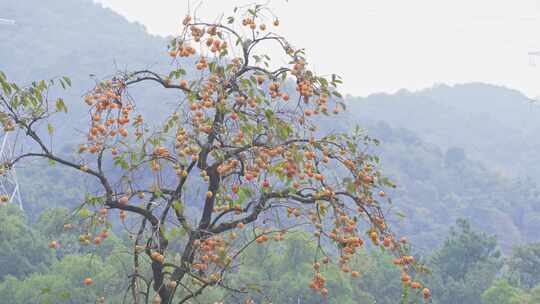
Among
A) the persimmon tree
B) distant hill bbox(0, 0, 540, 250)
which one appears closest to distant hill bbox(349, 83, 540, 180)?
distant hill bbox(0, 0, 540, 250)

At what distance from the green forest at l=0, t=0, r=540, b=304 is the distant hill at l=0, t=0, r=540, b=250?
162 millimetres

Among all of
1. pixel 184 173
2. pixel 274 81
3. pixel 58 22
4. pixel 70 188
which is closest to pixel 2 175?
pixel 184 173

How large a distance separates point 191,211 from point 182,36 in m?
38.2

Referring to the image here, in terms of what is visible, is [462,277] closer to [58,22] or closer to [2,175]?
[2,175]

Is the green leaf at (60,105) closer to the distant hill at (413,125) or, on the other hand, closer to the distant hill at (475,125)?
the distant hill at (413,125)

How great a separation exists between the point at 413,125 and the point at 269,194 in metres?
87.1

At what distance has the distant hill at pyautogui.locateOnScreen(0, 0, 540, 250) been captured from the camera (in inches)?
2298

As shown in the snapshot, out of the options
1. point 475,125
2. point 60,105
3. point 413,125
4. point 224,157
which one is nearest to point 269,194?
point 224,157

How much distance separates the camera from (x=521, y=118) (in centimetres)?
9800

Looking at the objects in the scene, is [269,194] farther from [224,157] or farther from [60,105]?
[60,105]

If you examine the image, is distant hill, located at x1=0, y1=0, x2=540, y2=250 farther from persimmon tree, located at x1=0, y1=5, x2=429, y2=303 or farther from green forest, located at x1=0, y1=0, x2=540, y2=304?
persimmon tree, located at x1=0, y1=5, x2=429, y2=303

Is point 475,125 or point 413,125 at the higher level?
point 413,125

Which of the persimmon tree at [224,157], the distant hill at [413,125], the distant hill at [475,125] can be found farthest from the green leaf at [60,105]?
the distant hill at [475,125]

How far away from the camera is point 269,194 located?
468cm
